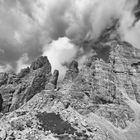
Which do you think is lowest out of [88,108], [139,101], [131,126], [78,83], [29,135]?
[29,135]

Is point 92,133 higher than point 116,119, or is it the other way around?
point 116,119

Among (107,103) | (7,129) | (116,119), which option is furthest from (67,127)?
(107,103)

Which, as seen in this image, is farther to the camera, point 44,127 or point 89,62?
point 89,62

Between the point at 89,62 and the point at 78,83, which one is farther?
the point at 89,62

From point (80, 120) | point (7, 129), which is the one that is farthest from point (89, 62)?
point (7, 129)

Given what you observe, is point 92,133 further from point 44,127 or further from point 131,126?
point 131,126

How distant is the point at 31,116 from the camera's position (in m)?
109

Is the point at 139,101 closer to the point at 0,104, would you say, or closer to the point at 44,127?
the point at 44,127

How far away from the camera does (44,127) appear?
322ft

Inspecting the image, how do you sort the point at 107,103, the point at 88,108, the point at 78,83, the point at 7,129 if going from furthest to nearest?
the point at 78,83
the point at 107,103
the point at 88,108
the point at 7,129

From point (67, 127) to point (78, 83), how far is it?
7056 cm

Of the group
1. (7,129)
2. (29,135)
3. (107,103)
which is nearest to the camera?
(29,135)

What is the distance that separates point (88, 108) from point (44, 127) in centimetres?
4638

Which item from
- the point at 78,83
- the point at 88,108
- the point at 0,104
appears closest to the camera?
the point at 88,108
